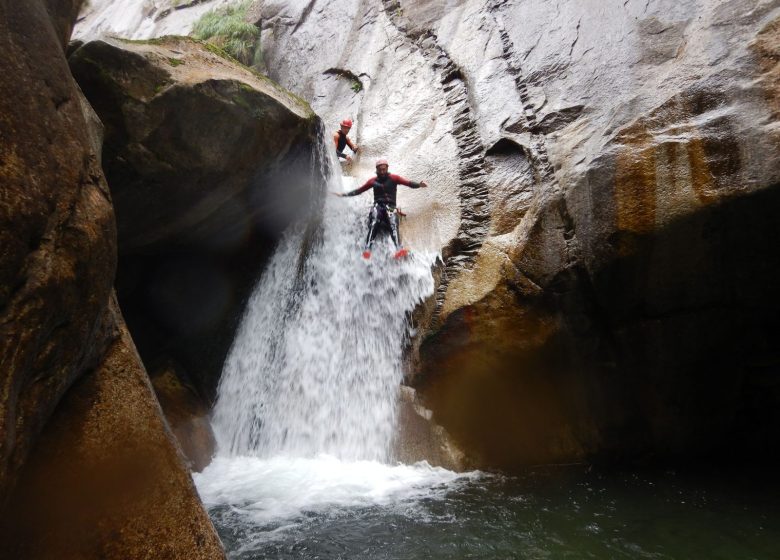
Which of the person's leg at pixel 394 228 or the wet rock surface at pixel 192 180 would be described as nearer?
the wet rock surface at pixel 192 180

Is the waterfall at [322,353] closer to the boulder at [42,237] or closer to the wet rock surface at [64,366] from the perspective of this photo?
the wet rock surface at [64,366]

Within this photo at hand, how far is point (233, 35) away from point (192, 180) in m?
10.6

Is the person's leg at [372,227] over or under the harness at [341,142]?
under

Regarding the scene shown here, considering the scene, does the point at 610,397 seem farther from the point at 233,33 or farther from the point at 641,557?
the point at 233,33

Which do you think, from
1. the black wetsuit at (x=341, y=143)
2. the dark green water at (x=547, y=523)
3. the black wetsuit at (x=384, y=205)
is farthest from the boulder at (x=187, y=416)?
the black wetsuit at (x=341, y=143)

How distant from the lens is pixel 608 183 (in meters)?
5.43

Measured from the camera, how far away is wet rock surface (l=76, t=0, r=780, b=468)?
5012 mm

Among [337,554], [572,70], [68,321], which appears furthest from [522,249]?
[68,321]

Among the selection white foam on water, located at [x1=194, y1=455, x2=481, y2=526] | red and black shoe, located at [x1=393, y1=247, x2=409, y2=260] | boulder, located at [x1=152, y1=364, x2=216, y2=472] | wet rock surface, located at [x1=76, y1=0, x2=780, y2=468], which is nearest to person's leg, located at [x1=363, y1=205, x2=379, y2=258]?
red and black shoe, located at [x1=393, y1=247, x2=409, y2=260]

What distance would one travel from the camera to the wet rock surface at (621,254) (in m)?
5.01

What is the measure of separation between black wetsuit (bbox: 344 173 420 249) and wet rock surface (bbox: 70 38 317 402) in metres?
1.34

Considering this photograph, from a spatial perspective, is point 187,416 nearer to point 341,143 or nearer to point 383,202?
point 383,202

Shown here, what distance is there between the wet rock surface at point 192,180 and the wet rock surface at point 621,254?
9.95 ft

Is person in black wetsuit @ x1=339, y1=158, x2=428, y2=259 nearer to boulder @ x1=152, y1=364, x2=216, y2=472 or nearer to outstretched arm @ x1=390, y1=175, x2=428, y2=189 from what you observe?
outstretched arm @ x1=390, y1=175, x2=428, y2=189
